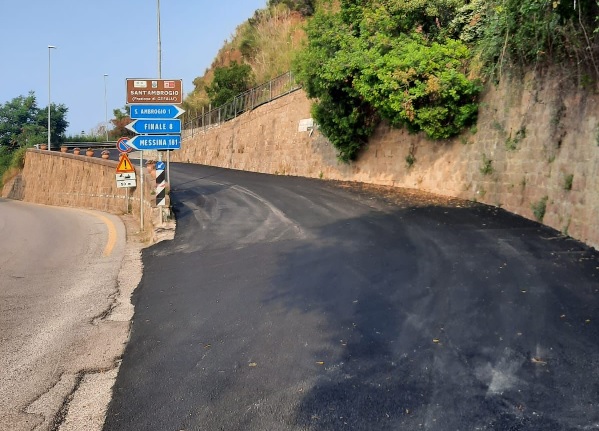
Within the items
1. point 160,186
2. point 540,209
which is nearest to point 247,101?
point 160,186

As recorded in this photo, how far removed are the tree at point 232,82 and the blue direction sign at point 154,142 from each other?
1116 inches

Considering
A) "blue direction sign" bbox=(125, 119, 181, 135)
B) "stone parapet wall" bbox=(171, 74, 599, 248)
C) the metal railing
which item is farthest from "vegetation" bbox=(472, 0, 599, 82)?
the metal railing

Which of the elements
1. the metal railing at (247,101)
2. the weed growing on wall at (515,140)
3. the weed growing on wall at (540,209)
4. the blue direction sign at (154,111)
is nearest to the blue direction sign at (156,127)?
the blue direction sign at (154,111)

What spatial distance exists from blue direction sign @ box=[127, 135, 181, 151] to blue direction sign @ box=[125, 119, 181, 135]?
0.21 meters

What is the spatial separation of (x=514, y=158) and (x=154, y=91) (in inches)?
364

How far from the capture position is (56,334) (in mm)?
6879

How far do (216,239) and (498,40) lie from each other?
7.61 metres

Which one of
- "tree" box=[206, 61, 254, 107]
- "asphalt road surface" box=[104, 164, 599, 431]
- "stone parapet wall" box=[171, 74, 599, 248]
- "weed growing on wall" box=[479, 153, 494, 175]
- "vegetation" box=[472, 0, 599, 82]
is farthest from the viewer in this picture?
"tree" box=[206, 61, 254, 107]

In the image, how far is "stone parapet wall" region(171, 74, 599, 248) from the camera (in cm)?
1120

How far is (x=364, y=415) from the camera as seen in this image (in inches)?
173

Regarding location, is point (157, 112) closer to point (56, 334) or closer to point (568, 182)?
point (56, 334)

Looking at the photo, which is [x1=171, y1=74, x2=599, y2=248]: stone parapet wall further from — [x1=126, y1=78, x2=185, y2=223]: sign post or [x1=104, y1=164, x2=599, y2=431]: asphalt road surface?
[x1=126, y1=78, x2=185, y2=223]: sign post

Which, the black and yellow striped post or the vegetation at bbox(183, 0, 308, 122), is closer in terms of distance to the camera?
the black and yellow striped post

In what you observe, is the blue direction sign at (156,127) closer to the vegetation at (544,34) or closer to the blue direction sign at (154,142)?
the blue direction sign at (154,142)
